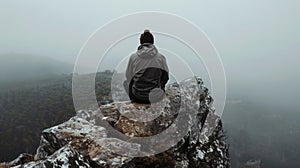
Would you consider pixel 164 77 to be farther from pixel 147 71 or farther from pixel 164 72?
pixel 147 71

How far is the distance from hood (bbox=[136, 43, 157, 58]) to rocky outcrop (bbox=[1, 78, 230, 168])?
74.0 inches

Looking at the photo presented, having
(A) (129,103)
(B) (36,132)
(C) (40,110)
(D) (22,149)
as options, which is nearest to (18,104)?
(C) (40,110)

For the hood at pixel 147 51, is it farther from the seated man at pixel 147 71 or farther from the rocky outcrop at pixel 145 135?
the rocky outcrop at pixel 145 135

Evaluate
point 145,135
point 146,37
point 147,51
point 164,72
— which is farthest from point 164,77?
point 145,135

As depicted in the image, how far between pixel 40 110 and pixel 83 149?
14115cm

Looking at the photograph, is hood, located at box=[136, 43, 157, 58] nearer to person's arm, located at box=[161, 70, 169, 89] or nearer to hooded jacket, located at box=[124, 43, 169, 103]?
hooded jacket, located at box=[124, 43, 169, 103]

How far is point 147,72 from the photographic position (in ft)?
37.1

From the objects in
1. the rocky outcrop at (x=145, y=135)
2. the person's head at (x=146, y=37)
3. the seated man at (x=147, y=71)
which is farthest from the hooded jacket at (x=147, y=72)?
the rocky outcrop at (x=145, y=135)

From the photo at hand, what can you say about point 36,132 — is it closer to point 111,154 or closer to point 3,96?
point 3,96

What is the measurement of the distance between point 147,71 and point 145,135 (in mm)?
2501

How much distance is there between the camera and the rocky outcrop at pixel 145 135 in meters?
8.88

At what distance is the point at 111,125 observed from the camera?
10742 millimetres

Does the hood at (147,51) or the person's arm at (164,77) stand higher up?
the hood at (147,51)

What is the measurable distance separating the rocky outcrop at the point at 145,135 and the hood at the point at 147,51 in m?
1.88
